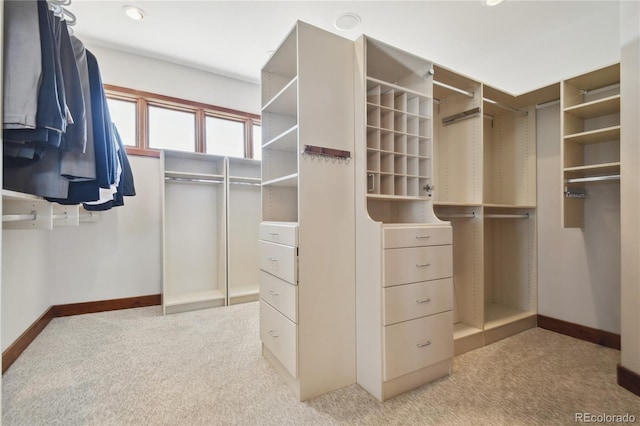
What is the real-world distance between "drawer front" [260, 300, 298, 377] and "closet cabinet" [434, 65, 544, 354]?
1.28 m

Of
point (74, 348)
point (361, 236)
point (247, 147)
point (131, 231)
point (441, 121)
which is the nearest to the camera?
point (361, 236)

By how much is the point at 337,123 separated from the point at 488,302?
254cm

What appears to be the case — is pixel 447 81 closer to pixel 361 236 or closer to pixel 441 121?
pixel 441 121

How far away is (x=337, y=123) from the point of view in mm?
1755

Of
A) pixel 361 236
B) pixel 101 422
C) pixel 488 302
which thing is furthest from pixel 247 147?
pixel 488 302

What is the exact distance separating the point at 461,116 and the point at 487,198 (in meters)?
1.01

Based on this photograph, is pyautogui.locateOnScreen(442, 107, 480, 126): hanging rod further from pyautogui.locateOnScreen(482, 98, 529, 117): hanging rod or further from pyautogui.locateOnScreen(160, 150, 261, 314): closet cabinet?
pyautogui.locateOnScreen(160, 150, 261, 314): closet cabinet

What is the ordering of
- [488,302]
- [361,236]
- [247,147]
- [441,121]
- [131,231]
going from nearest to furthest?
[361,236] → [441,121] → [488,302] → [131,231] → [247,147]

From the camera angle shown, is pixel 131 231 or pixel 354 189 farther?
pixel 131 231

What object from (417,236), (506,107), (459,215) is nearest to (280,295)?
(417,236)

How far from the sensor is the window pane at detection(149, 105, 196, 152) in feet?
10.9

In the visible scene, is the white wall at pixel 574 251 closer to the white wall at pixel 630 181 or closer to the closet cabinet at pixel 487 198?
the closet cabinet at pixel 487 198

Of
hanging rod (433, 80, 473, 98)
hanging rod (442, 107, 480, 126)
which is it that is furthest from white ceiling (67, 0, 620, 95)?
hanging rod (442, 107, 480, 126)

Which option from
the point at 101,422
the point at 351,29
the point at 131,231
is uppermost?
the point at 351,29
